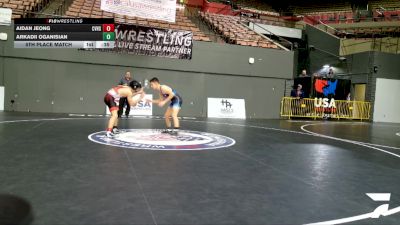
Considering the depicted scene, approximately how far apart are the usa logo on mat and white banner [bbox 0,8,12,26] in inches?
350

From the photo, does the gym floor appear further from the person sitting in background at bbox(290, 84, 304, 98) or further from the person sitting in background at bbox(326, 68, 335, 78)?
the person sitting in background at bbox(326, 68, 335, 78)

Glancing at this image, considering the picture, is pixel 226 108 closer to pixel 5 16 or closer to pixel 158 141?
pixel 5 16

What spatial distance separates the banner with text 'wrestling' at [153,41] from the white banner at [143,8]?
39.6 inches

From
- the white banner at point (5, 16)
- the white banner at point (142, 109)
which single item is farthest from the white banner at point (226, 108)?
the white banner at point (5, 16)

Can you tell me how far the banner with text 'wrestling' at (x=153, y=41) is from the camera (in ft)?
48.5

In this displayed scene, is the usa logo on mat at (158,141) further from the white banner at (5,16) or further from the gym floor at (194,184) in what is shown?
the white banner at (5,16)

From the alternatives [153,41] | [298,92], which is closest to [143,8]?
[153,41]

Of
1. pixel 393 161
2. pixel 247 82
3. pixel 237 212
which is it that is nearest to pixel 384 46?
pixel 247 82

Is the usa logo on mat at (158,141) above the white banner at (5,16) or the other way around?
the other way around

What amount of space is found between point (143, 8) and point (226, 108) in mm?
6059

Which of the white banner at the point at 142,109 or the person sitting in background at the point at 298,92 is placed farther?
the person sitting in background at the point at 298,92

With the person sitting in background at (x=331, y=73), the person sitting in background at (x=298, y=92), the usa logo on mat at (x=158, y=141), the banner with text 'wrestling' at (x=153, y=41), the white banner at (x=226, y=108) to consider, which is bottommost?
the usa logo on mat at (x=158, y=141)

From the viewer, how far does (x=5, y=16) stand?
13.4m

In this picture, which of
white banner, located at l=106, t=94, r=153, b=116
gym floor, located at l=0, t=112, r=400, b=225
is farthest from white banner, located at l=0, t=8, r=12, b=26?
gym floor, located at l=0, t=112, r=400, b=225
